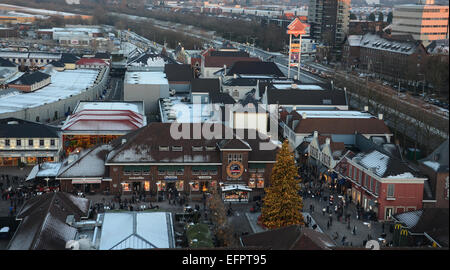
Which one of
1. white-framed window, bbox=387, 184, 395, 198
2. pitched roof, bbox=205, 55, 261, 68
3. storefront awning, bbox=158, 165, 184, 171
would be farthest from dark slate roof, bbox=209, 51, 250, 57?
white-framed window, bbox=387, 184, 395, 198

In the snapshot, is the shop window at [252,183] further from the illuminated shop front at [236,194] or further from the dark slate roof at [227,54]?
the dark slate roof at [227,54]

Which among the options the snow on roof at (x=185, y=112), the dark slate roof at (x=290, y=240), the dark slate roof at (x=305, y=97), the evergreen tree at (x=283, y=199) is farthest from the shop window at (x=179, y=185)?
the dark slate roof at (x=305, y=97)

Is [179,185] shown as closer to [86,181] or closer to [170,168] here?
[170,168]

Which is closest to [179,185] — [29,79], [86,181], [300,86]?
[86,181]

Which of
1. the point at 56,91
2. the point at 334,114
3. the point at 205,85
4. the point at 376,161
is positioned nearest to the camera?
the point at 376,161

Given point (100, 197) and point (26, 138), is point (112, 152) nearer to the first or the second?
point (100, 197)
